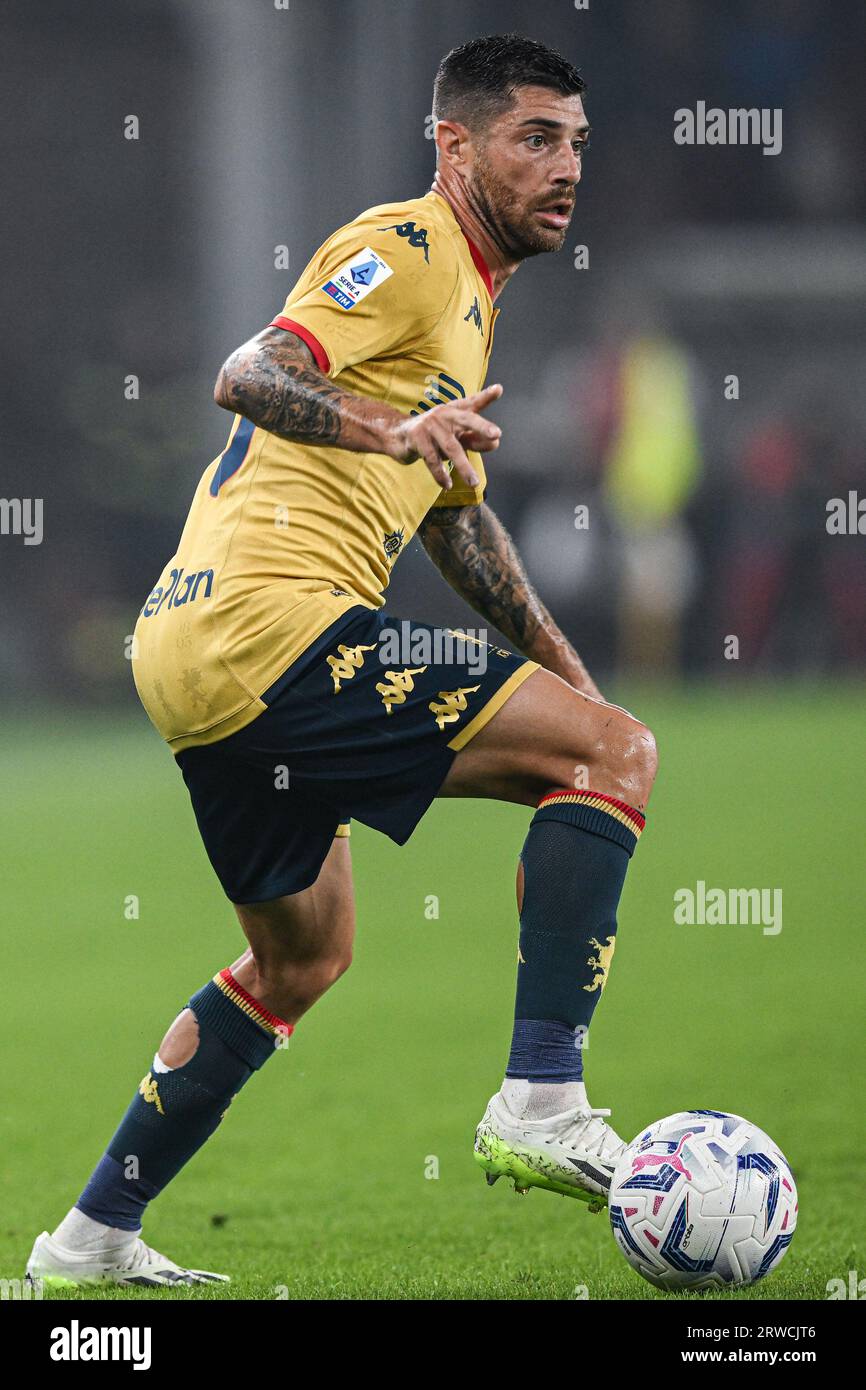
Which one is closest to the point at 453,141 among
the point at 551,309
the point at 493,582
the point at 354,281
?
the point at 354,281

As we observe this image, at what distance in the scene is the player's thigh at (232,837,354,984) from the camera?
13.1 feet

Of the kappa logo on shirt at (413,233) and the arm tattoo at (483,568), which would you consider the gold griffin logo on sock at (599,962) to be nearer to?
the arm tattoo at (483,568)

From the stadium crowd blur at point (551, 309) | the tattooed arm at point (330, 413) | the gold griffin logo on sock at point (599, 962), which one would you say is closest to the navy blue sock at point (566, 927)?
the gold griffin logo on sock at point (599, 962)

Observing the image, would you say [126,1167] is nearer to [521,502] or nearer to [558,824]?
[558,824]

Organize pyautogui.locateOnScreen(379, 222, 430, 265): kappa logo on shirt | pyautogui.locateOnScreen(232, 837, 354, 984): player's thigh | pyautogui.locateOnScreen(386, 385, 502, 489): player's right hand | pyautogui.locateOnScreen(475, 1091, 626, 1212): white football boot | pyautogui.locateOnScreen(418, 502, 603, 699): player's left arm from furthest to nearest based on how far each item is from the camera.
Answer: pyautogui.locateOnScreen(418, 502, 603, 699): player's left arm < pyautogui.locateOnScreen(232, 837, 354, 984): player's thigh < pyautogui.locateOnScreen(379, 222, 430, 265): kappa logo on shirt < pyautogui.locateOnScreen(475, 1091, 626, 1212): white football boot < pyautogui.locateOnScreen(386, 385, 502, 489): player's right hand

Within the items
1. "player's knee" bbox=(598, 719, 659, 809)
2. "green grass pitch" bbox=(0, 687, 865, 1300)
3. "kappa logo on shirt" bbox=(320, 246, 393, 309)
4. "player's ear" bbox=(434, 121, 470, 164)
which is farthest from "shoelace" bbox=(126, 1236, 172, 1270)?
"player's ear" bbox=(434, 121, 470, 164)

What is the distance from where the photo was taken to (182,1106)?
161 inches

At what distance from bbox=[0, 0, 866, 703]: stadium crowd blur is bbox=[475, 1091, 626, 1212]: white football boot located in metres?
11.3

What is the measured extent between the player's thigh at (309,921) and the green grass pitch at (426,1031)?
0.63 metres

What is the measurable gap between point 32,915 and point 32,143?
13.6 metres

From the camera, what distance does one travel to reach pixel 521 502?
1752cm

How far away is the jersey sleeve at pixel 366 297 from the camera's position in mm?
3621

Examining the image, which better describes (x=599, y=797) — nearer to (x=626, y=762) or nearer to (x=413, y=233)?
(x=626, y=762)

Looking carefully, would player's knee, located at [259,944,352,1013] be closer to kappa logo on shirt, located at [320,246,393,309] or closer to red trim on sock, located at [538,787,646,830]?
red trim on sock, located at [538,787,646,830]
